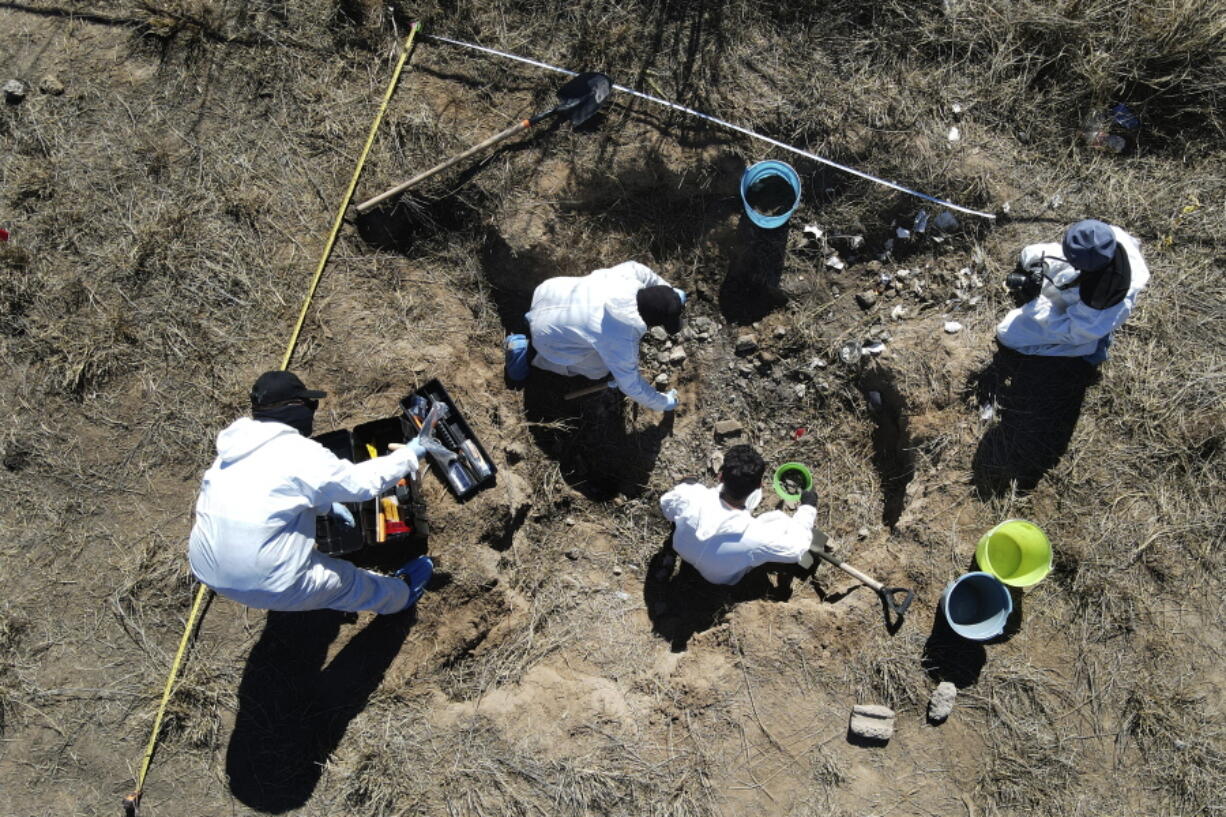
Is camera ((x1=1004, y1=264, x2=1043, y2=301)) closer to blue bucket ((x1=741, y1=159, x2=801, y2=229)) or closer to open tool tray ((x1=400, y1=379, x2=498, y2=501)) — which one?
blue bucket ((x1=741, y1=159, x2=801, y2=229))

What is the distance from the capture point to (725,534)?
383 cm

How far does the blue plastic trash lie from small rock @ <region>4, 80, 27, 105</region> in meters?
3.62

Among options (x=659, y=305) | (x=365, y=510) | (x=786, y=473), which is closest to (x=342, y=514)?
(x=365, y=510)

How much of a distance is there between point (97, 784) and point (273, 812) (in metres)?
1.06

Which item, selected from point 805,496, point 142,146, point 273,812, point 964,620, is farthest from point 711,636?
point 142,146

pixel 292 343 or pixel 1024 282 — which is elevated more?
pixel 1024 282

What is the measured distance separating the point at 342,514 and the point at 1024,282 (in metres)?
4.55

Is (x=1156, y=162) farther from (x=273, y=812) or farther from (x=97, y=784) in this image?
(x=97, y=784)

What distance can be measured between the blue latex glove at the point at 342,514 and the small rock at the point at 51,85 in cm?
349

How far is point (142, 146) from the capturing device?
4527 millimetres

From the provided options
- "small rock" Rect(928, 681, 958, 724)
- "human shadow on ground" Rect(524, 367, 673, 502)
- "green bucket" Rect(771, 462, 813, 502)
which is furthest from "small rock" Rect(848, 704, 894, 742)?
"human shadow on ground" Rect(524, 367, 673, 502)

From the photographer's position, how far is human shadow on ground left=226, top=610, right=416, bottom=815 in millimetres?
4012

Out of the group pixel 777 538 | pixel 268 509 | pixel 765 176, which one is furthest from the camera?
pixel 765 176

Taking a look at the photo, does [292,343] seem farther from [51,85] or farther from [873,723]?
[873,723]
